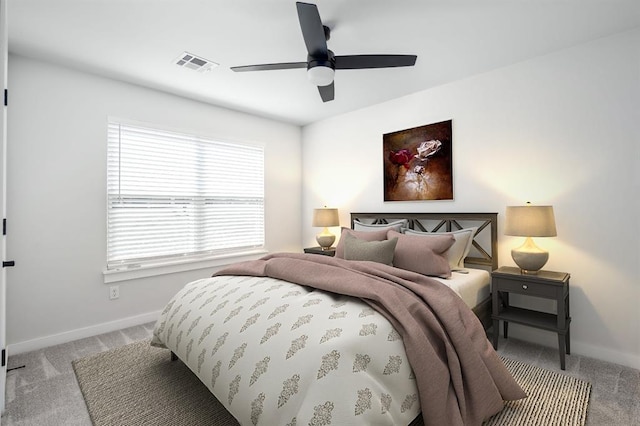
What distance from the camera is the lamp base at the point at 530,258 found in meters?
2.49

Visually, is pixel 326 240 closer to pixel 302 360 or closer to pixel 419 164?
pixel 419 164

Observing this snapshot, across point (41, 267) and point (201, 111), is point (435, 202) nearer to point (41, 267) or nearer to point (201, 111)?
point (201, 111)

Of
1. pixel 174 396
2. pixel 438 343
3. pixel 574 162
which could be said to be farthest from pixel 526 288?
pixel 174 396

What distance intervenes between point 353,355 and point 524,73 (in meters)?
2.95

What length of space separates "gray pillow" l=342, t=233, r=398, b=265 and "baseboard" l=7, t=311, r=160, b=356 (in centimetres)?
229

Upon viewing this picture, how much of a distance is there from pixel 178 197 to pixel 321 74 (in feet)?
7.71

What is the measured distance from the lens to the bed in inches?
49.1

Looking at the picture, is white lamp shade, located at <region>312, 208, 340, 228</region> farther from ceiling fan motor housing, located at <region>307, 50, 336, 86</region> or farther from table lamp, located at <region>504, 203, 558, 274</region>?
ceiling fan motor housing, located at <region>307, 50, 336, 86</region>

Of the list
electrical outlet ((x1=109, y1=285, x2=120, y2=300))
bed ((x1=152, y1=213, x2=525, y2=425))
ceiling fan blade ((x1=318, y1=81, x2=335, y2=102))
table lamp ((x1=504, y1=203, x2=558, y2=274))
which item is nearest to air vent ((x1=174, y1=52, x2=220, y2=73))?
ceiling fan blade ((x1=318, y1=81, x2=335, y2=102))

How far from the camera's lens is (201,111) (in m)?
3.78

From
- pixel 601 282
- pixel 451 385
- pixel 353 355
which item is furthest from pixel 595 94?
pixel 353 355

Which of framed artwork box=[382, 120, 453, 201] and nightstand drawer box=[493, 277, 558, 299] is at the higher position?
framed artwork box=[382, 120, 453, 201]

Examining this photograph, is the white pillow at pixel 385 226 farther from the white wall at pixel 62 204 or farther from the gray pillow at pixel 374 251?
the white wall at pixel 62 204

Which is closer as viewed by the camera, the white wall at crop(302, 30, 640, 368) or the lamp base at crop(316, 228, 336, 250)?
the white wall at crop(302, 30, 640, 368)
